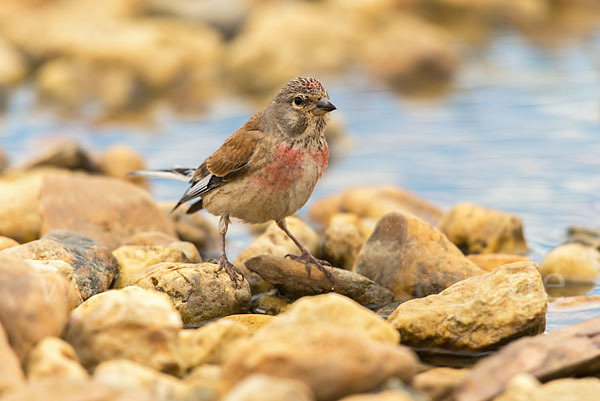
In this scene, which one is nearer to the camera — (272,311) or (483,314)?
(483,314)

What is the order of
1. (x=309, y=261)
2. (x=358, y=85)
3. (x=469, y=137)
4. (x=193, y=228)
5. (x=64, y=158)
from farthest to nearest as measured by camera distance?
(x=358, y=85)
(x=469, y=137)
(x=64, y=158)
(x=193, y=228)
(x=309, y=261)

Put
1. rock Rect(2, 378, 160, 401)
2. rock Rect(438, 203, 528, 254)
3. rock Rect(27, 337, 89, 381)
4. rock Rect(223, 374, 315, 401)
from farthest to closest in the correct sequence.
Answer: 1. rock Rect(438, 203, 528, 254)
2. rock Rect(27, 337, 89, 381)
3. rock Rect(2, 378, 160, 401)
4. rock Rect(223, 374, 315, 401)

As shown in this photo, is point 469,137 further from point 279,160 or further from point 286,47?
point 279,160

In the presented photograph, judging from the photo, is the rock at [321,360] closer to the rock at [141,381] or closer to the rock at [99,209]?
the rock at [141,381]

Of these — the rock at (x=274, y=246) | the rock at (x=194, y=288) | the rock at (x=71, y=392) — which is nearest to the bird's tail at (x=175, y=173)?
the rock at (x=274, y=246)

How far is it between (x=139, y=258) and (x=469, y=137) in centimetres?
630

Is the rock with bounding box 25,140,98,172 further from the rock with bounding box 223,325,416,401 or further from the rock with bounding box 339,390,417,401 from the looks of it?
the rock with bounding box 339,390,417,401

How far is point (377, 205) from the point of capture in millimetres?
8297

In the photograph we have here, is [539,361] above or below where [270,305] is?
above

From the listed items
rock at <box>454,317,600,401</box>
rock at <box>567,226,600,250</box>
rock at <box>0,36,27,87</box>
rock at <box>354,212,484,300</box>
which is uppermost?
rock at <box>454,317,600,401</box>

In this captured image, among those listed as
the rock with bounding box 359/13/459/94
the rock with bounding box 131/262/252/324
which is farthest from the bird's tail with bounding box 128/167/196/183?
the rock with bounding box 359/13/459/94

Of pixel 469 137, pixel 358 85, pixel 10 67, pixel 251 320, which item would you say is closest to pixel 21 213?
pixel 251 320

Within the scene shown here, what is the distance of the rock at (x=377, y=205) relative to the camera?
Result: 829 centimetres

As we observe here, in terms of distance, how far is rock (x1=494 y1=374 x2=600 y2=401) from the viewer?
3.63 meters
